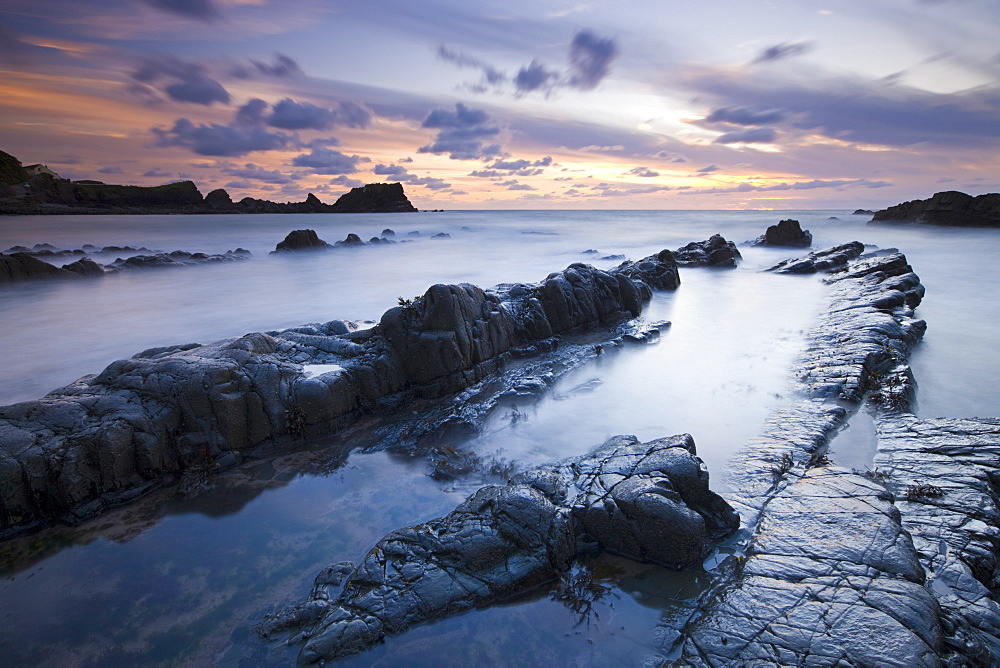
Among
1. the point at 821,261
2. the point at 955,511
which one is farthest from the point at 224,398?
the point at 821,261

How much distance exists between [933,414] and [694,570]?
7290 mm

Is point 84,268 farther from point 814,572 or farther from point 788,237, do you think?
point 788,237

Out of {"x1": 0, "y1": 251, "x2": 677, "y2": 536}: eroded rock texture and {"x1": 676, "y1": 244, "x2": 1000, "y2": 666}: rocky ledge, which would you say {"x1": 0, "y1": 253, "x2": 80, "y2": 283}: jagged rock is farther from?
{"x1": 676, "y1": 244, "x2": 1000, "y2": 666}: rocky ledge

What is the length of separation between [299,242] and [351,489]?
113 feet

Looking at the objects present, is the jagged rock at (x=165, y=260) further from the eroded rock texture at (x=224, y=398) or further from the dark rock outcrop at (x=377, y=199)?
the dark rock outcrop at (x=377, y=199)

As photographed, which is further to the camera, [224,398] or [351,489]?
[224,398]

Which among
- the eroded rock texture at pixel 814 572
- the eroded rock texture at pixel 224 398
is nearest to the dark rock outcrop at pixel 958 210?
the eroded rock texture at pixel 814 572

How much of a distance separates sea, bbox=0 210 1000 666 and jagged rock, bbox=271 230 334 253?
15.8m

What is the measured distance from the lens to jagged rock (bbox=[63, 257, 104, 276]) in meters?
23.9

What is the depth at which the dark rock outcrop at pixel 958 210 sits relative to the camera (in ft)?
157

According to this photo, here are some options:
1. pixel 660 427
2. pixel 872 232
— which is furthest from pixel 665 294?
pixel 872 232

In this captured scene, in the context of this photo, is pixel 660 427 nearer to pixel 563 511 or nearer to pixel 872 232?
pixel 563 511

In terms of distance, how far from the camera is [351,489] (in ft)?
23.5

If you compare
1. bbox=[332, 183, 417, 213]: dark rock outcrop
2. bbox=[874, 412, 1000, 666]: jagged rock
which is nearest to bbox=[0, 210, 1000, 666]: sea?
bbox=[874, 412, 1000, 666]: jagged rock
